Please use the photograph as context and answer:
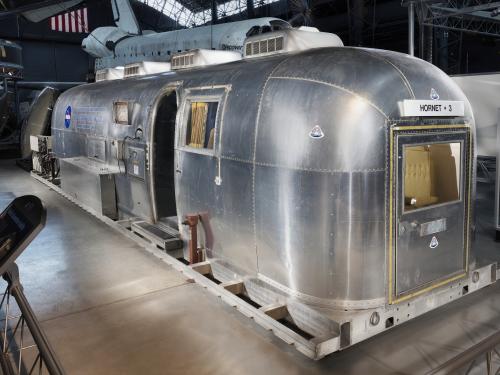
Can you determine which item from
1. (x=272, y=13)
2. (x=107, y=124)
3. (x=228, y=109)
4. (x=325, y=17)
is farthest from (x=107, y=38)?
(x=228, y=109)

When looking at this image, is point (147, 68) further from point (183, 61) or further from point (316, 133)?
point (316, 133)

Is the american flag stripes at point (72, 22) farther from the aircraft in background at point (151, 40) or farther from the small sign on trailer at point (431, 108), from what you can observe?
the small sign on trailer at point (431, 108)

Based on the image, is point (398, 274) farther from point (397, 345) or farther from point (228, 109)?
point (228, 109)

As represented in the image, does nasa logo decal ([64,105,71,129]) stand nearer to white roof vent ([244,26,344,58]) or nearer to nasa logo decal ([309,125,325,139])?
white roof vent ([244,26,344,58])

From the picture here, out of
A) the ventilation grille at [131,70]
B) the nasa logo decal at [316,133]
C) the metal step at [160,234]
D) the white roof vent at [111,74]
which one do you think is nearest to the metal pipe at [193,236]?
the metal step at [160,234]

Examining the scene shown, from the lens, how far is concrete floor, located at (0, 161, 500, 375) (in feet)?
14.0

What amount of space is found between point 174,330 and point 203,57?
14.2 feet

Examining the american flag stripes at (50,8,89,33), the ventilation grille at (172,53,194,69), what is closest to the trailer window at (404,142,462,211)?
the ventilation grille at (172,53,194,69)

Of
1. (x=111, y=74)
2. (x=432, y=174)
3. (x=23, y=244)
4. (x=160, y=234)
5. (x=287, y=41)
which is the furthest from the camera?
(x=111, y=74)

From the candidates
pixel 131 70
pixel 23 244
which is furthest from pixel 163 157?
pixel 23 244

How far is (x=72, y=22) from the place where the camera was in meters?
36.2

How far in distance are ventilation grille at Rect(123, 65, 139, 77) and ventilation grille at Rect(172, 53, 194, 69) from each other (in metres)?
1.91

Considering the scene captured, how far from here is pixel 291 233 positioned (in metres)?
4.82

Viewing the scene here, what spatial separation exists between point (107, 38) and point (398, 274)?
27231 mm
